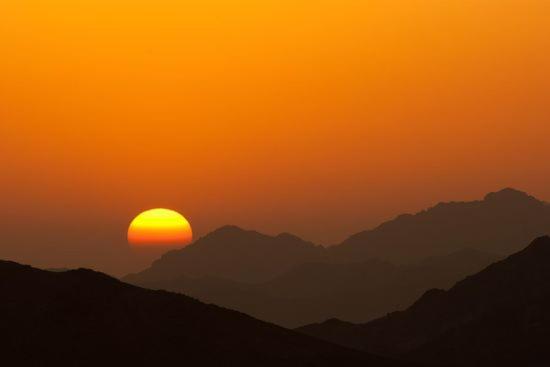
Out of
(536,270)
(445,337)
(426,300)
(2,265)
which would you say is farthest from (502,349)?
(2,265)

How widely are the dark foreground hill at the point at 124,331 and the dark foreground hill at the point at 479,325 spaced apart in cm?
5304

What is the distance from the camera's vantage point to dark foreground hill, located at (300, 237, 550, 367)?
146375 mm

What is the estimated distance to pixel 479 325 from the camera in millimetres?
159625

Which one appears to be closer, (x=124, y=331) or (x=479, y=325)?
Answer: (x=124, y=331)

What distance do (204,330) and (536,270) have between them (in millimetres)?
94790

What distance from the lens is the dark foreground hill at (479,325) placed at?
146 m

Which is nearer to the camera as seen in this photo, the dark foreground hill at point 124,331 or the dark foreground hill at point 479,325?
the dark foreground hill at point 124,331

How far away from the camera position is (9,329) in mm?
90375

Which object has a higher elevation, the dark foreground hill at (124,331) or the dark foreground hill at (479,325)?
the dark foreground hill at (479,325)

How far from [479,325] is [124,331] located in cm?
8289

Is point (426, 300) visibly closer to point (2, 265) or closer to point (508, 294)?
point (508, 294)

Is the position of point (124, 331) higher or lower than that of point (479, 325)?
lower

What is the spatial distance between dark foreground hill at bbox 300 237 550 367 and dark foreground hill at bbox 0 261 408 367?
5304 centimetres

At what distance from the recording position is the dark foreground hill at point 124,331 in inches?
3423
